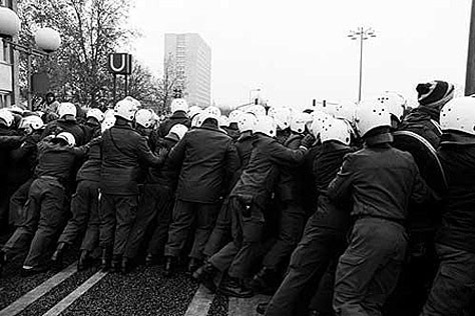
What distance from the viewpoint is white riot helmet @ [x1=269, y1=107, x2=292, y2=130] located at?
6.46 metres

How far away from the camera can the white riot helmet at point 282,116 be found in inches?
254

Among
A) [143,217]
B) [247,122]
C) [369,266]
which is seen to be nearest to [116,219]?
[143,217]

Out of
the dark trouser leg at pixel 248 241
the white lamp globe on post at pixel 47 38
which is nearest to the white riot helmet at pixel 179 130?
the dark trouser leg at pixel 248 241

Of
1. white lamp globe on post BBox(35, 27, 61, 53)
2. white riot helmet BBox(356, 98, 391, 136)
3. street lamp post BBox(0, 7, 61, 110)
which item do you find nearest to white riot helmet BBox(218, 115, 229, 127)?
white riot helmet BBox(356, 98, 391, 136)

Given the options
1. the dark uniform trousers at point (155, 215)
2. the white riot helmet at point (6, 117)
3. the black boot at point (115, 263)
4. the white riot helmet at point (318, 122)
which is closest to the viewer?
the white riot helmet at point (318, 122)

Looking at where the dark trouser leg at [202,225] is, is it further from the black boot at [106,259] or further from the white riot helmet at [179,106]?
the white riot helmet at [179,106]

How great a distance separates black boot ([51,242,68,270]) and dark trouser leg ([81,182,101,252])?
9.7 inches

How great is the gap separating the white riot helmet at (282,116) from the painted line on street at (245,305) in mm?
2003

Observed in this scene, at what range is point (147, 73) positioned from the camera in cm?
3597

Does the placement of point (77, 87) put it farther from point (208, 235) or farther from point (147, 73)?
point (208, 235)

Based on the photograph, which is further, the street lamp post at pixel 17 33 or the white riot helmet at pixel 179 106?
the street lamp post at pixel 17 33

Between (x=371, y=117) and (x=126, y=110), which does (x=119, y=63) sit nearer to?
(x=126, y=110)

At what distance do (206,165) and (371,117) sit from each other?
8.83ft

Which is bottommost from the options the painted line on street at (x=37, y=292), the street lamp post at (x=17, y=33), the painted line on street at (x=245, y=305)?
the painted line on street at (x=37, y=292)
